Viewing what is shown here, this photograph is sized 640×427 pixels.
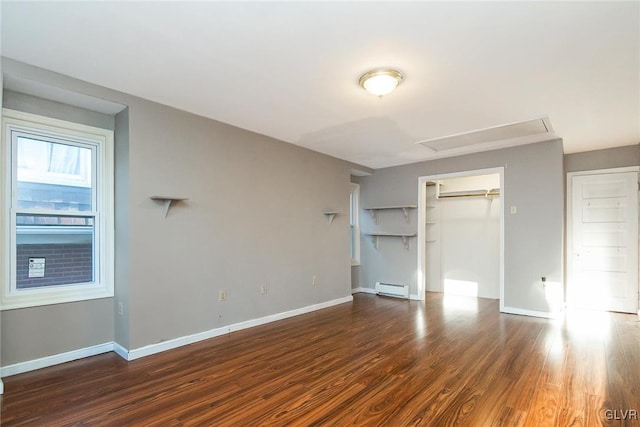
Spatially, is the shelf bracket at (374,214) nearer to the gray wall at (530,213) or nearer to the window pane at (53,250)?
the gray wall at (530,213)

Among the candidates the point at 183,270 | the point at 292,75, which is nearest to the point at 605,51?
the point at 292,75

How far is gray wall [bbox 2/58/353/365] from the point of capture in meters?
3.13

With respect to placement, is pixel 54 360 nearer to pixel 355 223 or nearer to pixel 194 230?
pixel 194 230

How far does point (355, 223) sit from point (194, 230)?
3.74 m

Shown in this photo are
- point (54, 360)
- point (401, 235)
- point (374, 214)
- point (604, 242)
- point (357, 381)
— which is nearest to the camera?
point (357, 381)

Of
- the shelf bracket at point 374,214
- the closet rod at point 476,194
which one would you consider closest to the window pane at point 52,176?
the shelf bracket at point 374,214

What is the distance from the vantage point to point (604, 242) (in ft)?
16.5

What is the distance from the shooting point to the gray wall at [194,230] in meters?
3.13

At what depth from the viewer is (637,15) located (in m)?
1.95

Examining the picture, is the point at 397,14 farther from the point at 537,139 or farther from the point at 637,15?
the point at 537,139

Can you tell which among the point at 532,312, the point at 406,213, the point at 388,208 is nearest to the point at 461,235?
the point at 406,213

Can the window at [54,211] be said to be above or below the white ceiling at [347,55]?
below

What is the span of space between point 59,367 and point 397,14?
13.0 feet

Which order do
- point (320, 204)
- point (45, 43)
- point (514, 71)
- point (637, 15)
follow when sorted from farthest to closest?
1. point (320, 204)
2. point (514, 71)
3. point (45, 43)
4. point (637, 15)
